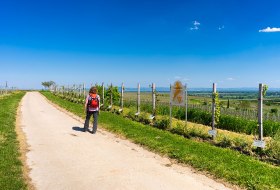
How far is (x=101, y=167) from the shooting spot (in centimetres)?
700

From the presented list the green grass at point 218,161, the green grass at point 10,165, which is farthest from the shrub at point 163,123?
the green grass at point 10,165

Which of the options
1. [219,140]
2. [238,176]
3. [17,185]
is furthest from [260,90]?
[17,185]

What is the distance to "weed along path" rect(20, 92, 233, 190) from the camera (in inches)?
231

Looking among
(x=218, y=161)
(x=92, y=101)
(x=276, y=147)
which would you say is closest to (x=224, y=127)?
(x=92, y=101)

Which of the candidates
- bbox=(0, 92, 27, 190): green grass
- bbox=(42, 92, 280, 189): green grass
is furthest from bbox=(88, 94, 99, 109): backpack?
bbox=(0, 92, 27, 190): green grass

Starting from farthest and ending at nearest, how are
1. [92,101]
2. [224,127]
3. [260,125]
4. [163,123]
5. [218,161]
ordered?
1. [224,127]
2. [163,123]
3. [92,101]
4. [260,125]
5. [218,161]

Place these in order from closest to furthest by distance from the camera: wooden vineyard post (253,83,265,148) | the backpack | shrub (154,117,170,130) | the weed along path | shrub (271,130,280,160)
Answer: the weed along path, shrub (271,130,280,160), wooden vineyard post (253,83,265,148), the backpack, shrub (154,117,170,130)

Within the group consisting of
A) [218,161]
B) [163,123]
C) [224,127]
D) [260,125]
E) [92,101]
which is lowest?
[224,127]

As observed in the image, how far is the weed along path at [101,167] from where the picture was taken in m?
5.86

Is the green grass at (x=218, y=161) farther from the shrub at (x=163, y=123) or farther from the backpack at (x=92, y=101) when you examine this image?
the shrub at (x=163, y=123)

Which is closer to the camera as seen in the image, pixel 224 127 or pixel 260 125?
pixel 260 125

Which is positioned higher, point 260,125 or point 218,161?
point 260,125

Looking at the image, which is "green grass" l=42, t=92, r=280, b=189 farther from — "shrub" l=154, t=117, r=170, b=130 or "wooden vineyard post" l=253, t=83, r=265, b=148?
"shrub" l=154, t=117, r=170, b=130

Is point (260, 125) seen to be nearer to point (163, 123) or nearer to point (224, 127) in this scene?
point (163, 123)
